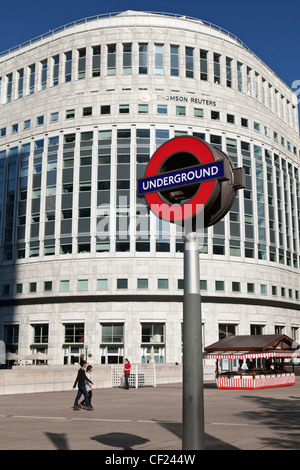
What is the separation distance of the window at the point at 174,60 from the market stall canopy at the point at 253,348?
4279cm

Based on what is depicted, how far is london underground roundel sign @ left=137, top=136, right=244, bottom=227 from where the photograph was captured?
6.23 meters

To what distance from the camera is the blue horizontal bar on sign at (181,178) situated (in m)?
6.20

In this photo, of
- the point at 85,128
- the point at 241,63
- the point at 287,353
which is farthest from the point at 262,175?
the point at 287,353

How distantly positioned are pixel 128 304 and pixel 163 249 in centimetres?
794

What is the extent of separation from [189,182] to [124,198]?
188ft

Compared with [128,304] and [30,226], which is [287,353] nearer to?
[128,304]

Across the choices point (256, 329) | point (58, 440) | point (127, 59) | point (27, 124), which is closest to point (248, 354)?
point (58, 440)

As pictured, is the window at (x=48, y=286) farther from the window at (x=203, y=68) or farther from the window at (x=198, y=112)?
the window at (x=203, y=68)

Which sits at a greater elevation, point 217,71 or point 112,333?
point 217,71

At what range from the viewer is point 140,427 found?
13672 millimetres

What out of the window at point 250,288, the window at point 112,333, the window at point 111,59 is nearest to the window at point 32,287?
the window at point 112,333

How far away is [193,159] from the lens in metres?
6.69

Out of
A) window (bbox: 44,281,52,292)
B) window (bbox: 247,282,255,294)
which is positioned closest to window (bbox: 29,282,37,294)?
window (bbox: 44,281,52,292)

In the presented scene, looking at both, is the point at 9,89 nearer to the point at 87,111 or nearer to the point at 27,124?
the point at 27,124
